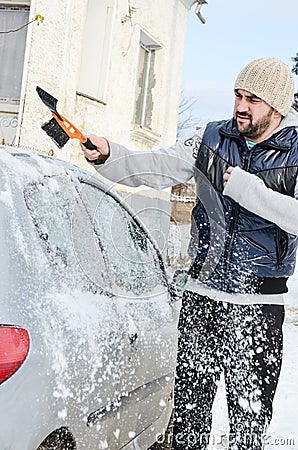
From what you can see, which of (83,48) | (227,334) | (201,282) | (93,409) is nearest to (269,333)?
(227,334)

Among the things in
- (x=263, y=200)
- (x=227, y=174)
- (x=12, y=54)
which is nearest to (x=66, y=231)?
(x=227, y=174)

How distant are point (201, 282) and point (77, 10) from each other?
237 inches

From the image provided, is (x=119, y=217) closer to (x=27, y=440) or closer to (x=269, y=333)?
(x=269, y=333)

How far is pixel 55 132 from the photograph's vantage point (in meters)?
3.21

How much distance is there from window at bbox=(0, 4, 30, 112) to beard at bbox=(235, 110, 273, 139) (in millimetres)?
6151

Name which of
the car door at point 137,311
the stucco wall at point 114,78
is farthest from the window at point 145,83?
the car door at point 137,311

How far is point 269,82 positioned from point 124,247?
1.15 m

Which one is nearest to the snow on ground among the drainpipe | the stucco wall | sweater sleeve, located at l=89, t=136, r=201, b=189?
the stucco wall

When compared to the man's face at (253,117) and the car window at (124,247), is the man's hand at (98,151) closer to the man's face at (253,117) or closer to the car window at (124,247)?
the car window at (124,247)

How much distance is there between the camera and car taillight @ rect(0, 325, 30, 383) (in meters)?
2.06

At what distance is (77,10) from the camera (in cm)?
832

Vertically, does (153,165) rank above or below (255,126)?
below

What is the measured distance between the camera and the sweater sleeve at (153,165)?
10.8 ft

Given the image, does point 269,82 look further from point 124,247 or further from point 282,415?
point 282,415
